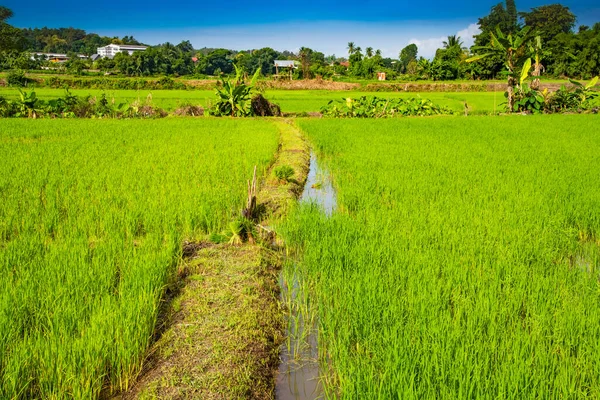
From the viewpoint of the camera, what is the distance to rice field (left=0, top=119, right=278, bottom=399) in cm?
187

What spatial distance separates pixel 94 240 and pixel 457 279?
261cm

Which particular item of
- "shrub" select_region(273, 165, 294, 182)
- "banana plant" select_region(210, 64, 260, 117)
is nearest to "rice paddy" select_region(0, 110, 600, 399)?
"shrub" select_region(273, 165, 294, 182)

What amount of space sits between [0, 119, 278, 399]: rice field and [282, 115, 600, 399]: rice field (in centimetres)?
93

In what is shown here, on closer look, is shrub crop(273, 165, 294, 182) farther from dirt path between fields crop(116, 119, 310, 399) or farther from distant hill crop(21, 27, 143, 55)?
distant hill crop(21, 27, 143, 55)

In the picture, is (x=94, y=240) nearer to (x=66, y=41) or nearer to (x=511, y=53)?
(x=511, y=53)

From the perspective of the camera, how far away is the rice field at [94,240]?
187 cm

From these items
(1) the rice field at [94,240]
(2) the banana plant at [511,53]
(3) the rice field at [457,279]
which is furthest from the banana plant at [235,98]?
(3) the rice field at [457,279]

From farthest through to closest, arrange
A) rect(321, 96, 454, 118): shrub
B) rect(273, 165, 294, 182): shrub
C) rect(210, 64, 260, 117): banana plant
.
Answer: rect(321, 96, 454, 118): shrub, rect(210, 64, 260, 117): banana plant, rect(273, 165, 294, 182): shrub

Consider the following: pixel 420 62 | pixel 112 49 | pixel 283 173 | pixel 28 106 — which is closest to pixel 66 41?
pixel 112 49

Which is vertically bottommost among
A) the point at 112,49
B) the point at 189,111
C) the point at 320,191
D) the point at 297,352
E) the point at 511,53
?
the point at 297,352

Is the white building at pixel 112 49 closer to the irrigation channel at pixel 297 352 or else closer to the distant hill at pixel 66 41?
the distant hill at pixel 66 41

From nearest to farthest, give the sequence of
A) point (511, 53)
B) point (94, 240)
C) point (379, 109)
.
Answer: point (94, 240) < point (511, 53) < point (379, 109)

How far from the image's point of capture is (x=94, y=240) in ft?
11.3

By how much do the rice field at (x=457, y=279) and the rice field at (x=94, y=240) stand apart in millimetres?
929
